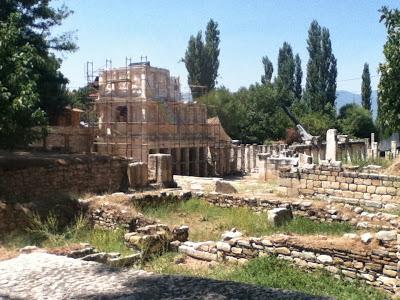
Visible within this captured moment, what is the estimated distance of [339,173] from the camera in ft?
51.6

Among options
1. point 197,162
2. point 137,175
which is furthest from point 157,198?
point 197,162

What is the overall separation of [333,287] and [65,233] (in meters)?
7.15

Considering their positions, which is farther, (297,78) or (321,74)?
(297,78)

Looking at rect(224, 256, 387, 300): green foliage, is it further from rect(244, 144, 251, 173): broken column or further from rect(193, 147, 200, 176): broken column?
rect(244, 144, 251, 173): broken column

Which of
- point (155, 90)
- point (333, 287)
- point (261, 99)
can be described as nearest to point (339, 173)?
point (333, 287)

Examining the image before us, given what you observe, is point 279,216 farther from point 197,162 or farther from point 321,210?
point 197,162

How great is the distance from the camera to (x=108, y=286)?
5.16 m

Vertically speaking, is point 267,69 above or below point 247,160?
above

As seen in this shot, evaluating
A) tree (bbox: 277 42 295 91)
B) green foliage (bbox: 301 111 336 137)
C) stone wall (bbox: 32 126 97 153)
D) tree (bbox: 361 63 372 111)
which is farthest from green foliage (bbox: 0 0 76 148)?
tree (bbox: 361 63 372 111)

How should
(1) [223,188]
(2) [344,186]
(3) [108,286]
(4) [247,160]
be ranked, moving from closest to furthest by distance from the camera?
(3) [108,286]
(2) [344,186]
(1) [223,188]
(4) [247,160]

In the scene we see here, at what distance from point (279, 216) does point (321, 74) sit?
48.2 m

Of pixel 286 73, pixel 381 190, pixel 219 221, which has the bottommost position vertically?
pixel 219 221

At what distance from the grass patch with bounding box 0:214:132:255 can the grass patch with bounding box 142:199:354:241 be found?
5.97ft

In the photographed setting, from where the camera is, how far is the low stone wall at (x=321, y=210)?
11297 millimetres
